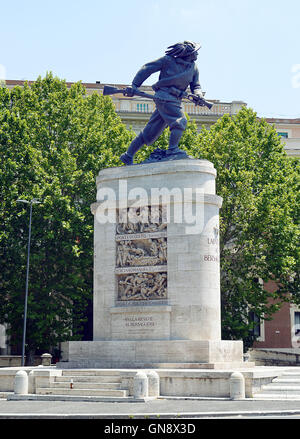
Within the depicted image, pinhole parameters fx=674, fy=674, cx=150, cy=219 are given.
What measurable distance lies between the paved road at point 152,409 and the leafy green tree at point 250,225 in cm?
2011

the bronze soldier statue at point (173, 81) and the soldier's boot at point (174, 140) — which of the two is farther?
the soldier's boot at point (174, 140)

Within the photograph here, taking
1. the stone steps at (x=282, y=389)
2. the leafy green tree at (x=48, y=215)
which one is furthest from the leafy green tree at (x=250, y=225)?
the stone steps at (x=282, y=389)

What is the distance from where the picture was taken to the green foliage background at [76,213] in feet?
128

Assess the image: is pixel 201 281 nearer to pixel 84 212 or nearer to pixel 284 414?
pixel 284 414

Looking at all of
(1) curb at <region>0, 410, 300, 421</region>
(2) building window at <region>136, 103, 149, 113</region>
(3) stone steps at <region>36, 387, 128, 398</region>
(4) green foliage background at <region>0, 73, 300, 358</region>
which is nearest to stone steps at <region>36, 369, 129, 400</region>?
(3) stone steps at <region>36, 387, 128, 398</region>

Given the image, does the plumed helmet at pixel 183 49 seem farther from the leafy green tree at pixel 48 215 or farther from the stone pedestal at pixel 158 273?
the leafy green tree at pixel 48 215

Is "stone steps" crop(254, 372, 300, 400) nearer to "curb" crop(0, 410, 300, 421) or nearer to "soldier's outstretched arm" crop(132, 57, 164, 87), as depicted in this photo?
"curb" crop(0, 410, 300, 421)

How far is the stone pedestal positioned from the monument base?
0.04 meters

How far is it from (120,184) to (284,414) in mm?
12591

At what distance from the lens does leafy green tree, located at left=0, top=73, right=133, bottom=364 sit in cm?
3872

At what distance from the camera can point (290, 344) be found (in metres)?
53.0

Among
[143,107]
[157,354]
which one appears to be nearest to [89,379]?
[157,354]

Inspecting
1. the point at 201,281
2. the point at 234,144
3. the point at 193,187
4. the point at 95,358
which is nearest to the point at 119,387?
the point at 95,358

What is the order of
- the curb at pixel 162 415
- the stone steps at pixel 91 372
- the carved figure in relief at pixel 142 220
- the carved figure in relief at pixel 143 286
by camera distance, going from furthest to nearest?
the carved figure in relief at pixel 142 220 → the carved figure in relief at pixel 143 286 → the stone steps at pixel 91 372 → the curb at pixel 162 415
